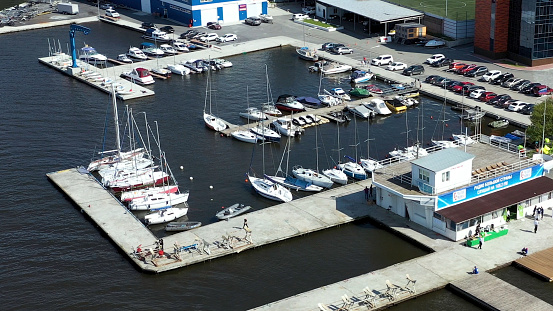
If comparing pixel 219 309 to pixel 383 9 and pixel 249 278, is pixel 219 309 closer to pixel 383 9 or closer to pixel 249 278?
pixel 249 278

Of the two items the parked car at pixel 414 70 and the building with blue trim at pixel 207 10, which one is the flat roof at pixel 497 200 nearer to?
the parked car at pixel 414 70

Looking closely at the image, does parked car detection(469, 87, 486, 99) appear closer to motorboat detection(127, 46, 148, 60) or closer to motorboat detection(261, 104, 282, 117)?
motorboat detection(261, 104, 282, 117)

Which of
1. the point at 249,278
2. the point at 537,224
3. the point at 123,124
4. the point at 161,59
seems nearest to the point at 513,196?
the point at 537,224

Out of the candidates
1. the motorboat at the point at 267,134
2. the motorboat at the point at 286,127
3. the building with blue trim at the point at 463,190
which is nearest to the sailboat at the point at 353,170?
the building with blue trim at the point at 463,190

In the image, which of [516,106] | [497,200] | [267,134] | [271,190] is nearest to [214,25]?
[267,134]

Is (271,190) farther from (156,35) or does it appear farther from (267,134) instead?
(156,35)

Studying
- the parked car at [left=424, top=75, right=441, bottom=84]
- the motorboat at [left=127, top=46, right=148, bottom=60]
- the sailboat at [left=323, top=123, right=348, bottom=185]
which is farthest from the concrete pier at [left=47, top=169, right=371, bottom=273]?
the motorboat at [left=127, top=46, right=148, bottom=60]
